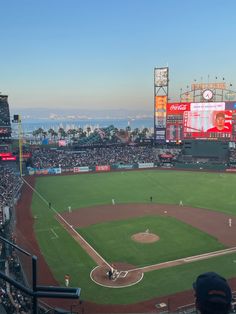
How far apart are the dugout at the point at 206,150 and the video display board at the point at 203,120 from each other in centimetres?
183

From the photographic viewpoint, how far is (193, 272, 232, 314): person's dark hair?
3.29 metres

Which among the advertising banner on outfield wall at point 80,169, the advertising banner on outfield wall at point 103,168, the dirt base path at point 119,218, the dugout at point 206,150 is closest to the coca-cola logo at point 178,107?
the dugout at point 206,150

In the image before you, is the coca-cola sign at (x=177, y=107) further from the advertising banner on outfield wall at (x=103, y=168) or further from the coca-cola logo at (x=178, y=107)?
the advertising banner on outfield wall at (x=103, y=168)

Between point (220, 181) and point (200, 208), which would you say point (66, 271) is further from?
point (220, 181)

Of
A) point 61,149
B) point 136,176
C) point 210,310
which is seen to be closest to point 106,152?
point 61,149

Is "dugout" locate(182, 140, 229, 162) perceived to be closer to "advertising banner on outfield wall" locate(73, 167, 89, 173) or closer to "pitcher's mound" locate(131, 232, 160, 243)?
"advertising banner on outfield wall" locate(73, 167, 89, 173)

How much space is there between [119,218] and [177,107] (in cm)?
4351

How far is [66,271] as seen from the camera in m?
26.0

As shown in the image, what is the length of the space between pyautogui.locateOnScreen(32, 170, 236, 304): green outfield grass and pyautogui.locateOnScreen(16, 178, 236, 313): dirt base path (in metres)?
0.69

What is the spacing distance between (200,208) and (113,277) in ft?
73.0

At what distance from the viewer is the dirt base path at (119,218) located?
21281 mm

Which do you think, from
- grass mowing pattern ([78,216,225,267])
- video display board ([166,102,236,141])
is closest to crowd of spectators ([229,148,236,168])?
video display board ([166,102,236,141])

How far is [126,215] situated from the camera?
41.2 meters

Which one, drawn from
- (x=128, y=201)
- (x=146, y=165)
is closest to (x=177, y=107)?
(x=146, y=165)
